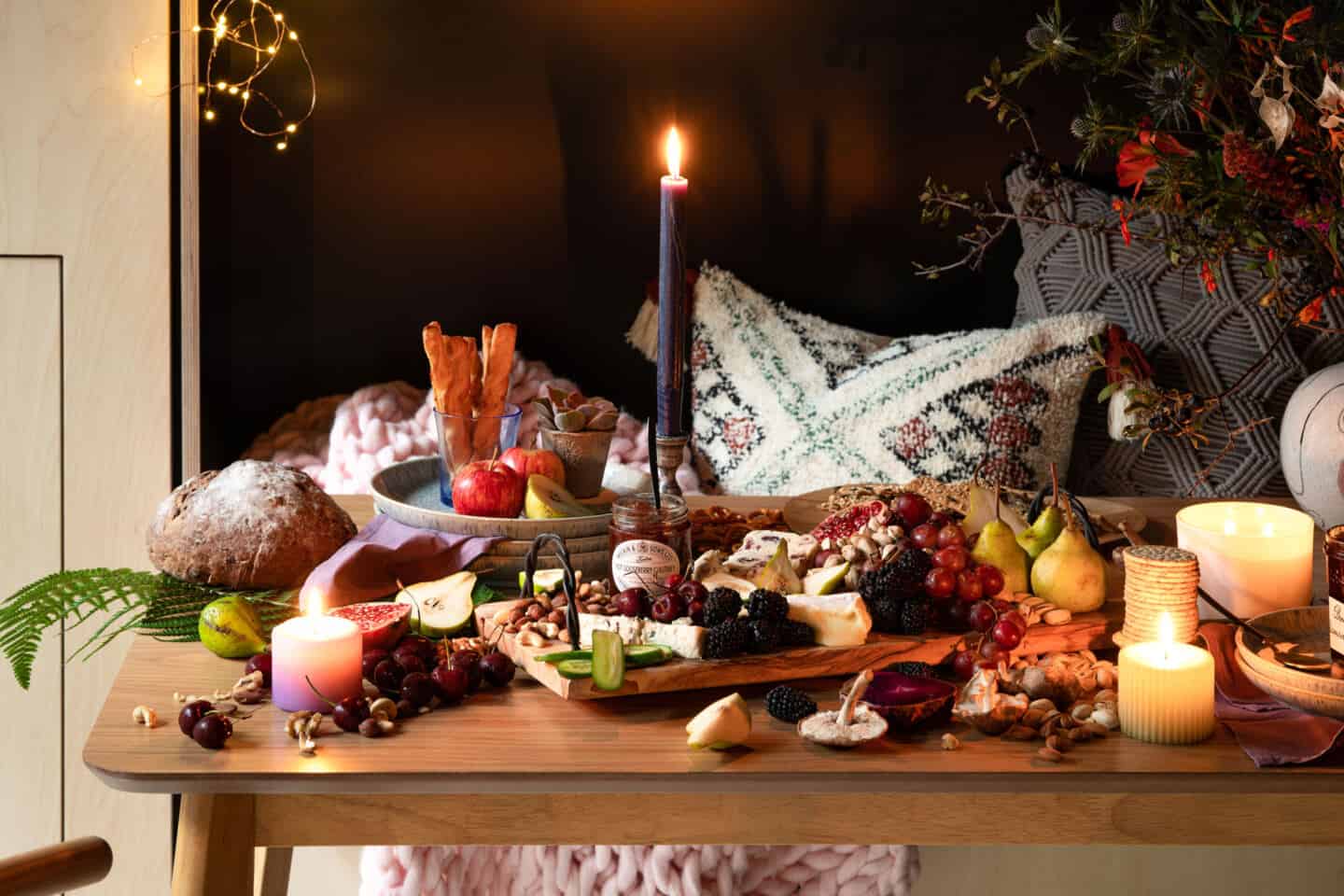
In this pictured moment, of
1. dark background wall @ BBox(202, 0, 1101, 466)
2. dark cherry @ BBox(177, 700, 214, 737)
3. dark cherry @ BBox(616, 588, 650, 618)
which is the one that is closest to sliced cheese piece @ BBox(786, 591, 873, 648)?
dark cherry @ BBox(616, 588, 650, 618)

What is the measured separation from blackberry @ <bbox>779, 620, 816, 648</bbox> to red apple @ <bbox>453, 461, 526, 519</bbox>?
351mm

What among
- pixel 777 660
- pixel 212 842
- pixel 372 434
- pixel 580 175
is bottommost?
pixel 212 842

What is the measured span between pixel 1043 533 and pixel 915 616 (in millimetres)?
182

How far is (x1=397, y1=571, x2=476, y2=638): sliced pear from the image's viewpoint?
118 cm

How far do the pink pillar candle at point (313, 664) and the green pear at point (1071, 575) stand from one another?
56 centimetres

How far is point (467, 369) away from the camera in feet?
4.91

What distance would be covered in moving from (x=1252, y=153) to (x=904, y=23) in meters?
1.10

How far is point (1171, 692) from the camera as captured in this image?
99 cm

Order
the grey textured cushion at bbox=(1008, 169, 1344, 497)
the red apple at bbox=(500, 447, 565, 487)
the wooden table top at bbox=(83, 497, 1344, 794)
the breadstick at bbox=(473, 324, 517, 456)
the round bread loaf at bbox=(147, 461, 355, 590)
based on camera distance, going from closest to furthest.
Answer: the wooden table top at bbox=(83, 497, 1344, 794)
the round bread loaf at bbox=(147, 461, 355, 590)
the red apple at bbox=(500, 447, 565, 487)
the breadstick at bbox=(473, 324, 517, 456)
the grey textured cushion at bbox=(1008, 169, 1344, 497)

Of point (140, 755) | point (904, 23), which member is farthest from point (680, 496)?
point (904, 23)

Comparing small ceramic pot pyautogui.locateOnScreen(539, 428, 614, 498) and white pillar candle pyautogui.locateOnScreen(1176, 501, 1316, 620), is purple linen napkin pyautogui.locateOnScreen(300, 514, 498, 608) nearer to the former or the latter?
small ceramic pot pyautogui.locateOnScreen(539, 428, 614, 498)

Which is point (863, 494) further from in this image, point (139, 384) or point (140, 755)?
point (139, 384)

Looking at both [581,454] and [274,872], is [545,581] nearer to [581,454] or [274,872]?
[581,454]

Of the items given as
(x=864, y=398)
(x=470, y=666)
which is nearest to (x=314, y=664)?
(x=470, y=666)
